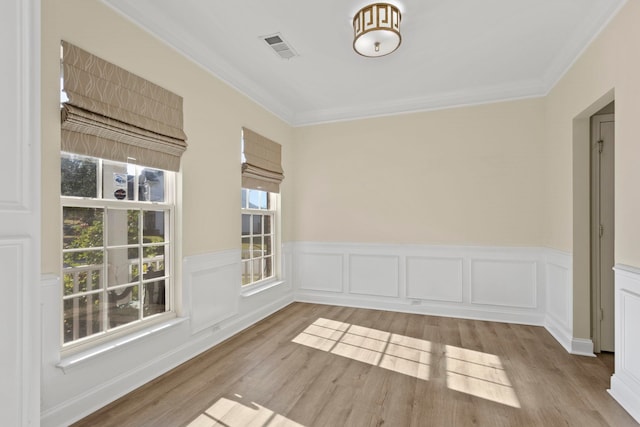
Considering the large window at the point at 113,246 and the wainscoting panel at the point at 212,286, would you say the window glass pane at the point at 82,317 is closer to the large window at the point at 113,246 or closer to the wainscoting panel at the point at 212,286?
the large window at the point at 113,246

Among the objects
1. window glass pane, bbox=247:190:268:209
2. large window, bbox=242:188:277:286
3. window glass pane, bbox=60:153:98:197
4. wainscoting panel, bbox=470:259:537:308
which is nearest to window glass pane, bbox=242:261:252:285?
large window, bbox=242:188:277:286

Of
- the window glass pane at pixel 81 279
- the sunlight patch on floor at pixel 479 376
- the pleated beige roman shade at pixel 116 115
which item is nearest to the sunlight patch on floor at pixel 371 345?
the sunlight patch on floor at pixel 479 376

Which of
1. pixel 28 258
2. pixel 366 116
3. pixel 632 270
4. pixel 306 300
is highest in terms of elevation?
pixel 366 116

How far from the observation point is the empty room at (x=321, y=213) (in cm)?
205

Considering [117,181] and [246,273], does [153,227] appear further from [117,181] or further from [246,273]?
[246,273]

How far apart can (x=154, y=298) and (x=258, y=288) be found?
5.23ft

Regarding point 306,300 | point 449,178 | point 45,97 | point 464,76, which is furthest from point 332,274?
point 45,97

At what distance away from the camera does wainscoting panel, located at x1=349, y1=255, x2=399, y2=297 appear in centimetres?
462

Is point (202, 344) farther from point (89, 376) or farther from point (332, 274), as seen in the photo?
point (332, 274)

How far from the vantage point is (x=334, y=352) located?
318 cm

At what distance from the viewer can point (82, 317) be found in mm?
2242

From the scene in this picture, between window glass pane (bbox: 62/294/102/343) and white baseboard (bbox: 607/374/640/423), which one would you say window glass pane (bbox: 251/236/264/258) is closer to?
window glass pane (bbox: 62/294/102/343)

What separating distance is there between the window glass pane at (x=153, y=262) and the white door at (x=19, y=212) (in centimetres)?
132

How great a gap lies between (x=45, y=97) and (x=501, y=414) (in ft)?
11.7
